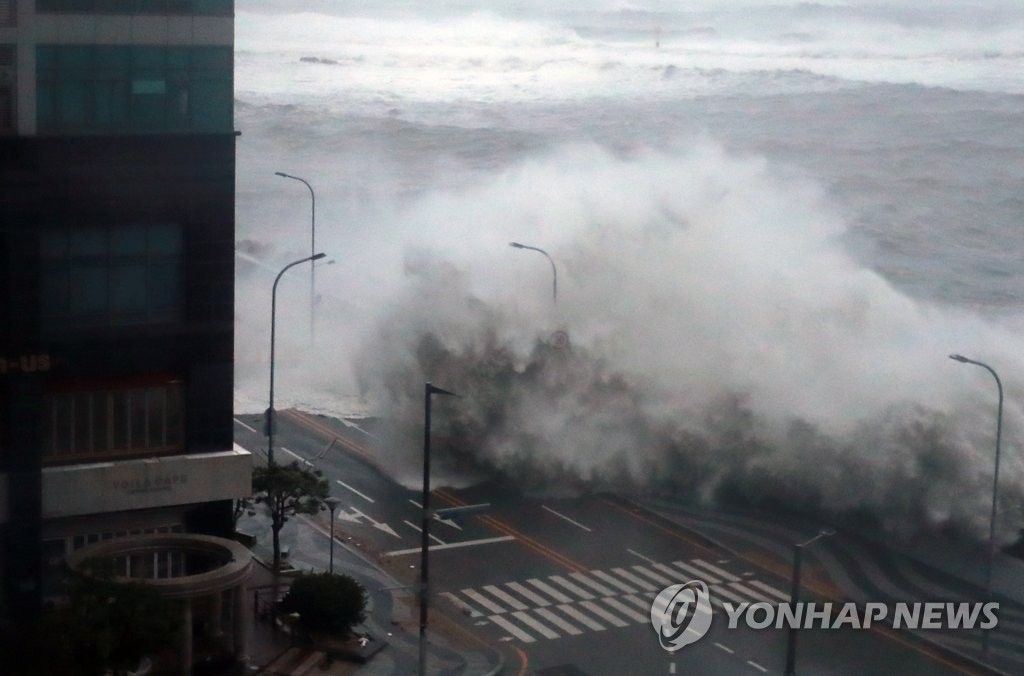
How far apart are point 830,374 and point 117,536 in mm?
17513

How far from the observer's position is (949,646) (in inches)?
953

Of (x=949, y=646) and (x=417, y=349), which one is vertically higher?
(x=417, y=349)

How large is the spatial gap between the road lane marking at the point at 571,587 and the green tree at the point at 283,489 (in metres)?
4.37

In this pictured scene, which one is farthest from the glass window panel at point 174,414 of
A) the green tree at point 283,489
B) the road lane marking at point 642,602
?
the road lane marking at point 642,602

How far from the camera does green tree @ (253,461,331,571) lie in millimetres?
26484

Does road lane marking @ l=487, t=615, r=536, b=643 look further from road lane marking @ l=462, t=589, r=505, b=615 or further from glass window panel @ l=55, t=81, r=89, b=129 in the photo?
glass window panel @ l=55, t=81, r=89, b=129

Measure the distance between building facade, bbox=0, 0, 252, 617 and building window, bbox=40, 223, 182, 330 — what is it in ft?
0.07

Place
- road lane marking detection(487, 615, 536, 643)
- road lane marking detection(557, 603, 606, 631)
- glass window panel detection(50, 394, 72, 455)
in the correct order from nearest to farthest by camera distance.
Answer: glass window panel detection(50, 394, 72, 455)
road lane marking detection(487, 615, 536, 643)
road lane marking detection(557, 603, 606, 631)

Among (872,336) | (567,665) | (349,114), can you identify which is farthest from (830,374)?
(349,114)

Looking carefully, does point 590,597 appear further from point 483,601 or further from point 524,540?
point 524,540

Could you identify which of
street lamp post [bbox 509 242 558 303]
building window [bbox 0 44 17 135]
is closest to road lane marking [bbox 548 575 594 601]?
street lamp post [bbox 509 242 558 303]

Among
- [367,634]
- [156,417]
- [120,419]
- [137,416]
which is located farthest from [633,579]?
[120,419]

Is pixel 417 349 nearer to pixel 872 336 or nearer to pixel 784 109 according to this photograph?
pixel 872 336
